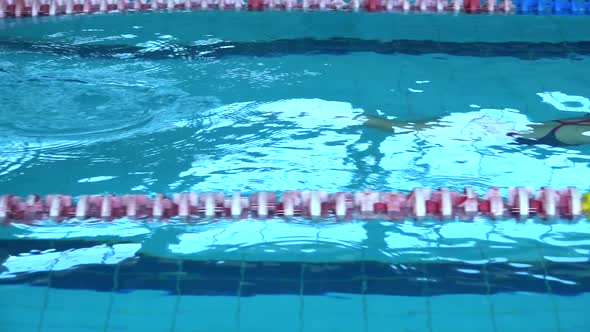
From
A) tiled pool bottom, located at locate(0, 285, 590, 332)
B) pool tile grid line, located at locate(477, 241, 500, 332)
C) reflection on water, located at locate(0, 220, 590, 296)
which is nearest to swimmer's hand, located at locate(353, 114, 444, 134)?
reflection on water, located at locate(0, 220, 590, 296)

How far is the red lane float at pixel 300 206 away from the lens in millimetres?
3953

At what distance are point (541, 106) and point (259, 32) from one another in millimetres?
2124

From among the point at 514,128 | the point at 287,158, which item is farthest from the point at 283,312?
the point at 514,128

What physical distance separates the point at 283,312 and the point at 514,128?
2.14 m

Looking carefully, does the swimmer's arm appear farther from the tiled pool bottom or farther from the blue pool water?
the tiled pool bottom

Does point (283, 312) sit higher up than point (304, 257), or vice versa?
point (304, 257)

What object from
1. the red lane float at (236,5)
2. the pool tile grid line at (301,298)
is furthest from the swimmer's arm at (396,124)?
the red lane float at (236,5)

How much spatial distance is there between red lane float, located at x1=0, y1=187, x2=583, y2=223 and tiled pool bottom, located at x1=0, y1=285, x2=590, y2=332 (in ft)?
1.58

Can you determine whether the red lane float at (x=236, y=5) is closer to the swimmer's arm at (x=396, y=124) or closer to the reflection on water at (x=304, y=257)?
the swimmer's arm at (x=396, y=124)

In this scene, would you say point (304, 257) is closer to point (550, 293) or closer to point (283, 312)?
point (283, 312)

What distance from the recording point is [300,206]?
398 centimetres

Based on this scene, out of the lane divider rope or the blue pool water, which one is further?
the lane divider rope

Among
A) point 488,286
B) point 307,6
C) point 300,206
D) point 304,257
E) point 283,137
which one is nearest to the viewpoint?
point 488,286

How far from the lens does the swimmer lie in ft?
16.0
